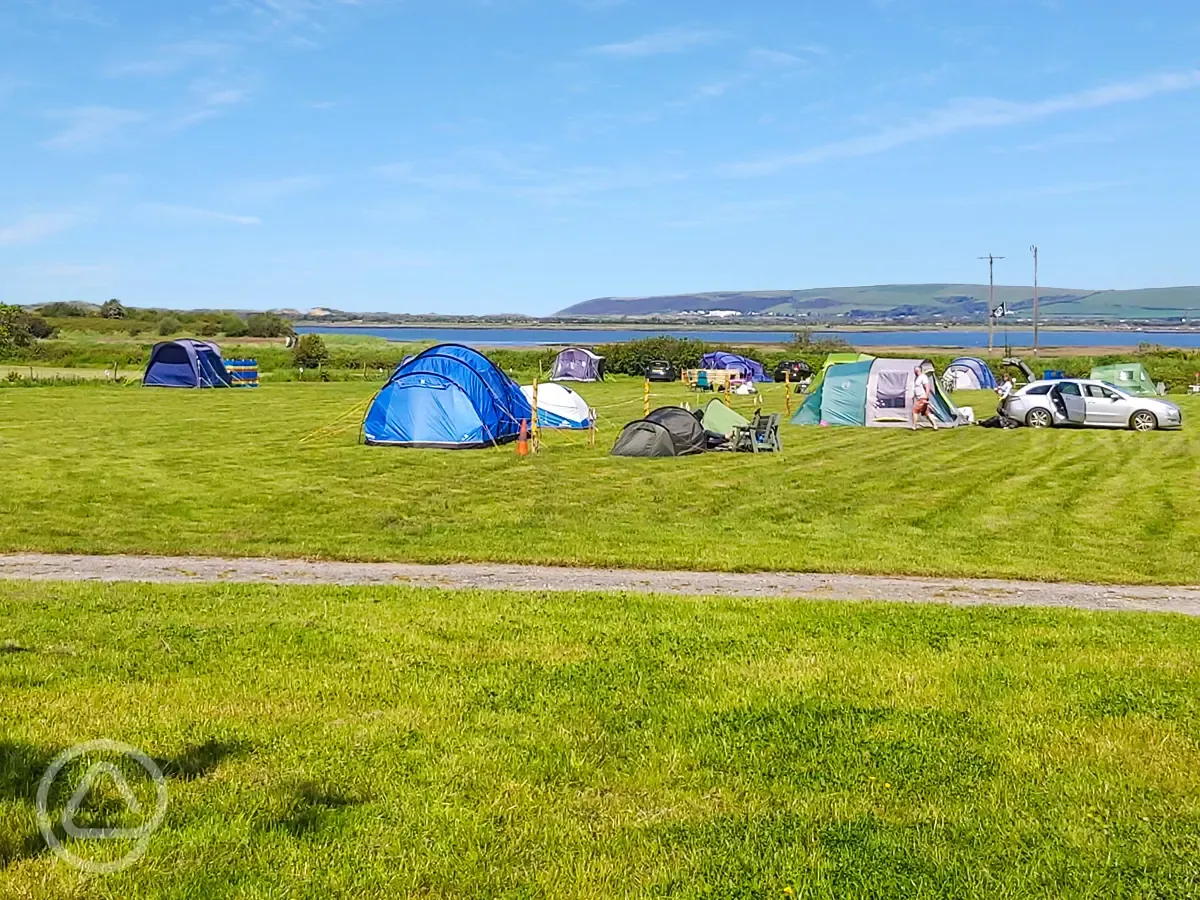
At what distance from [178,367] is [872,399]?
101ft

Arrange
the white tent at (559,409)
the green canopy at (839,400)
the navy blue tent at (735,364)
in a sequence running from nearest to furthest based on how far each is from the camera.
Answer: the white tent at (559,409), the green canopy at (839,400), the navy blue tent at (735,364)

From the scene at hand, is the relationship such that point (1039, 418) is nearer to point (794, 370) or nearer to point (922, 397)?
point (922, 397)

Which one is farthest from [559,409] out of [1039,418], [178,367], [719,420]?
[178,367]

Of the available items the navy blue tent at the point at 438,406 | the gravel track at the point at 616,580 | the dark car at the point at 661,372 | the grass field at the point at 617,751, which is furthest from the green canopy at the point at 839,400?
the dark car at the point at 661,372

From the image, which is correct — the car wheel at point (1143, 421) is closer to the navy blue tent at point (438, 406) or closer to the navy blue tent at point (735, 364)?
the navy blue tent at point (438, 406)

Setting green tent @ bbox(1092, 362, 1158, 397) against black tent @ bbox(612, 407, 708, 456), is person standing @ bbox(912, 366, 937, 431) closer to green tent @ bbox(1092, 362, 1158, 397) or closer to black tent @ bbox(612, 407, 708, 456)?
black tent @ bbox(612, 407, 708, 456)

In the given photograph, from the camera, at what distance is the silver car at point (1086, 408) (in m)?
30.5

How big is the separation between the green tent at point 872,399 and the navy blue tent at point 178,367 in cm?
2803

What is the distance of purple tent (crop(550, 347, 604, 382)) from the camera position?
59.6 meters

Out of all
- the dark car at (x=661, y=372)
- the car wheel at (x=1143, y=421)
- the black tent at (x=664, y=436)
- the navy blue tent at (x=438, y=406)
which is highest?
the navy blue tent at (x=438, y=406)

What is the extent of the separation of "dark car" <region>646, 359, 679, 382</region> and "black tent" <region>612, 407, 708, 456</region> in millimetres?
33798

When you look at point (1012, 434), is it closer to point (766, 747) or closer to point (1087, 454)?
point (1087, 454)

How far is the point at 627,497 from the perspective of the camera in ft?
58.9

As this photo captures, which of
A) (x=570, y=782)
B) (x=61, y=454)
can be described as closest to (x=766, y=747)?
(x=570, y=782)
